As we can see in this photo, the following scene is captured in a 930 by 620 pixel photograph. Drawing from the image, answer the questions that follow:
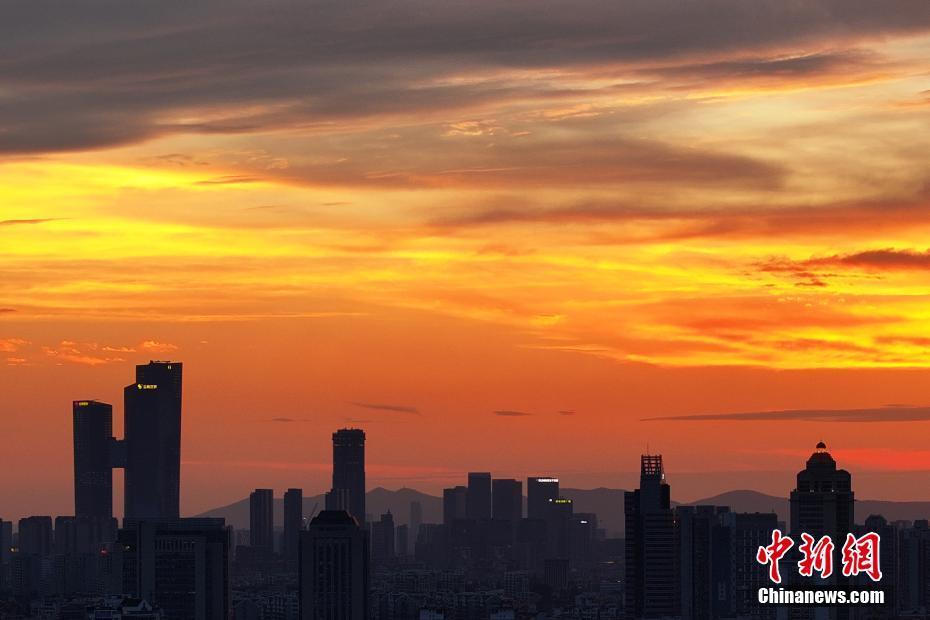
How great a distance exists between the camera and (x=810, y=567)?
15125cm

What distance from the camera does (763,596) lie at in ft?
472

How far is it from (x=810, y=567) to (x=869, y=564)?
5.08m

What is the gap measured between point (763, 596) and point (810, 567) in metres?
8.70

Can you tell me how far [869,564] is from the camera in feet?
485

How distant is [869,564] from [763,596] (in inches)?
360
